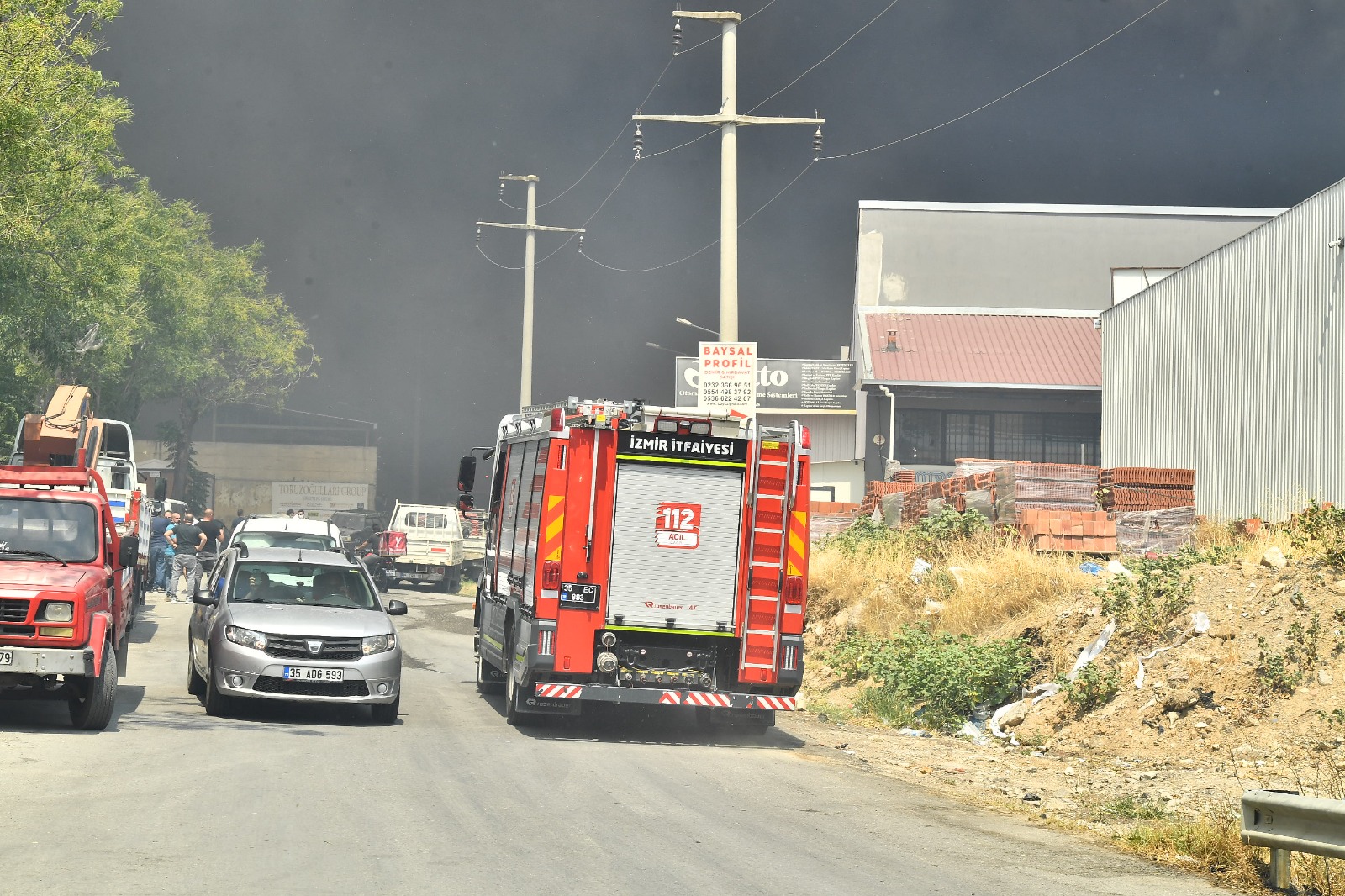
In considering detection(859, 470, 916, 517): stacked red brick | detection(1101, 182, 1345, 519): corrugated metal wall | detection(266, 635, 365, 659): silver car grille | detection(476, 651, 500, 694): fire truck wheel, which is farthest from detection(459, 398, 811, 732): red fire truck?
detection(859, 470, 916, 517): stacked red brick

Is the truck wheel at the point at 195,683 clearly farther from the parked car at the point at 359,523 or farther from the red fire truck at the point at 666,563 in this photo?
the parked car at the point at 359,523

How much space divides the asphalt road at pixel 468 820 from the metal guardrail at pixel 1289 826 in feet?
1.38

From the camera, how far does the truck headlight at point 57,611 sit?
11.5 m

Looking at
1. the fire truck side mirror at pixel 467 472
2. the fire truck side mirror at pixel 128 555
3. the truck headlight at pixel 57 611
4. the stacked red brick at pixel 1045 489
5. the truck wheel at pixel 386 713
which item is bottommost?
the truck wheel at pixel 386 713

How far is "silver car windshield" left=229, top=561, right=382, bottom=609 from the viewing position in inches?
565

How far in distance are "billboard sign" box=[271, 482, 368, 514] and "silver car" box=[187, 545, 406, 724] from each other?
66.7m

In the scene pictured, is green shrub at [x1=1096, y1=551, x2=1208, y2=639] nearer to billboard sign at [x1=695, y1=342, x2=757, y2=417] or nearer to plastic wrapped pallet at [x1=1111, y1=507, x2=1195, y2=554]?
plastic wrapped pallet at [x1=1111, y1=507, x2=1195, y2=554]

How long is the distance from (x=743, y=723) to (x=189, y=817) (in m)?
7.97

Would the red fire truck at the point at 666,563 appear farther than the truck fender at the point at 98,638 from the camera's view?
Yes

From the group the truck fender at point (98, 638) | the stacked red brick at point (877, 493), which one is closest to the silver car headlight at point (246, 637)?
the truck fender at point (98, 638)

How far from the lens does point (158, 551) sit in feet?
102

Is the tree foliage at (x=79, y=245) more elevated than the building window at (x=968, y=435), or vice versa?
the tree foliage at (x=79, y=245)

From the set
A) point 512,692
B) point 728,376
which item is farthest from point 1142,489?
point 512,692

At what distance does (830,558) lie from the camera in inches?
941
